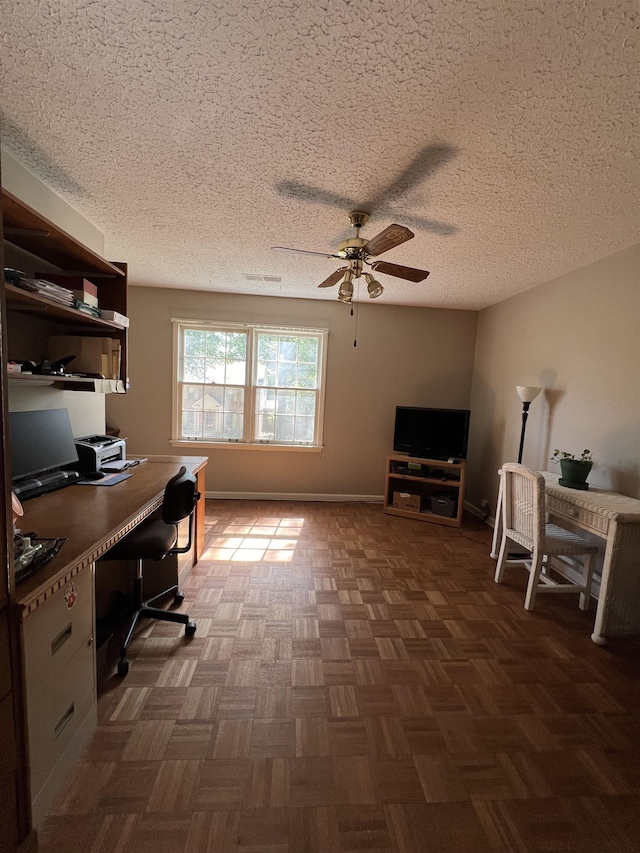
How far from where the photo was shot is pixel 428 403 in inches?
182

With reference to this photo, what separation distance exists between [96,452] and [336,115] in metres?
2.22

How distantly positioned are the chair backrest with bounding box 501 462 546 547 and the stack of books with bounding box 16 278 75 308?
9.61 ft

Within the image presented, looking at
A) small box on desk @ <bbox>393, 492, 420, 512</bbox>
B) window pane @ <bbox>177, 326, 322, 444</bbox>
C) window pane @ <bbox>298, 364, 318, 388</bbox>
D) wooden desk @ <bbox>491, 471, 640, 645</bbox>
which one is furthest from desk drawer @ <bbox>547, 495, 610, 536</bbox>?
window pane @ <bbox>298, 364, 318, 388</bbox>

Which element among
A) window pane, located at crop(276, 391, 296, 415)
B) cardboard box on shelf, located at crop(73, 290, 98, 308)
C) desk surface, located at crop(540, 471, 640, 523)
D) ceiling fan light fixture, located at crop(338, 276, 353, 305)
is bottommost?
desk surface, located at crop(540, 471, 640, 523)

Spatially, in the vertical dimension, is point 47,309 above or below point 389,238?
below

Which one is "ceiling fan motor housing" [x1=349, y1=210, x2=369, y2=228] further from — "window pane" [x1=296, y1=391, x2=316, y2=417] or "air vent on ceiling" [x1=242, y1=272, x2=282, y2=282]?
"window pane" [x1=296, y1=391, x2=316, y2=417]

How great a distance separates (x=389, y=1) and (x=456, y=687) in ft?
8.67

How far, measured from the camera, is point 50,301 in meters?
1.65

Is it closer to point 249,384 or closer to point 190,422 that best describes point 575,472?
point 249,384

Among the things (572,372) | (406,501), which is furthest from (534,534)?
(406,501)

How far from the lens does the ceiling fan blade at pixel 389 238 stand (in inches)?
65.5

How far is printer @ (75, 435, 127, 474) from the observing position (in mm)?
2209

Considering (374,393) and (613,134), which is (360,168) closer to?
(613,134)

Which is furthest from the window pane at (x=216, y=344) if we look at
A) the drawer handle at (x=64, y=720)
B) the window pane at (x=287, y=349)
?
the drawer handle at (x=64, y=720)
